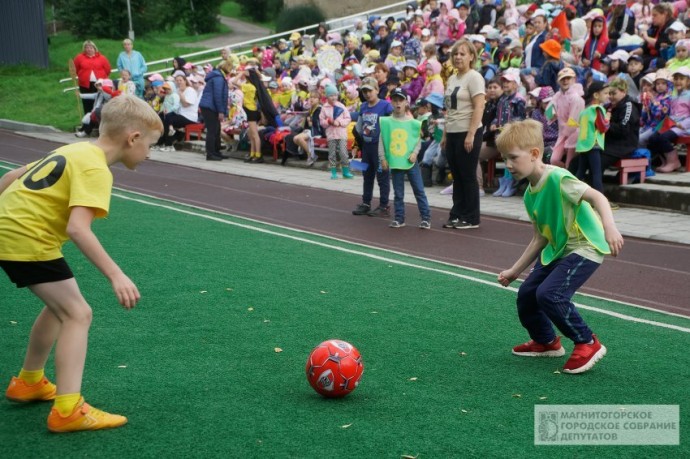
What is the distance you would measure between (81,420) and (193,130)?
62.7 ft

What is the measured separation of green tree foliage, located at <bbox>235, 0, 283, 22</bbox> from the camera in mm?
49844

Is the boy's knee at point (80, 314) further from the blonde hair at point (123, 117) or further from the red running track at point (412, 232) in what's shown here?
the red running track at point (412, 232)

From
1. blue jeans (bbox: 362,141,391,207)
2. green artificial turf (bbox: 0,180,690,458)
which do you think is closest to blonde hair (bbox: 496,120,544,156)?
green artificial turf (bbox: 0,180,690,458)

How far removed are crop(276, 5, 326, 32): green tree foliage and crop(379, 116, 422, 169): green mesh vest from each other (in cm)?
2488

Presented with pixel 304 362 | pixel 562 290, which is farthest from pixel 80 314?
pixel 562 290

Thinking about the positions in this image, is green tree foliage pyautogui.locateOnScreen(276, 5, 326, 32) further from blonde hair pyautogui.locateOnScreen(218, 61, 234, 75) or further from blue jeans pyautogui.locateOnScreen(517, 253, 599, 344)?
blue jeans pyautogui.locateOnScreen(517, 253, 599, 344)

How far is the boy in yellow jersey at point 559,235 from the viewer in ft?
18.5

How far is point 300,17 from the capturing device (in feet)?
118

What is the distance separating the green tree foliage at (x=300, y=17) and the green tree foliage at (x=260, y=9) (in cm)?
1312

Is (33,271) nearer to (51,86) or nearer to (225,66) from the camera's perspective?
(225,66)

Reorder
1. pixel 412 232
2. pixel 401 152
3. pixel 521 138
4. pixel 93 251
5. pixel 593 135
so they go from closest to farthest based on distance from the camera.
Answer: pixel 93 251 < pixel 521 138 < pixel 412 232 < pixel 401 152 < pixel 593 135

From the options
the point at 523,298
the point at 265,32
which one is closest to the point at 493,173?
the point at 523,298

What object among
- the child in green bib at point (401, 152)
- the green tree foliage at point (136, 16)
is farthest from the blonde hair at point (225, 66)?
the green tree foliage at point (136, 16)

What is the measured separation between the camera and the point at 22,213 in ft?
14.8
